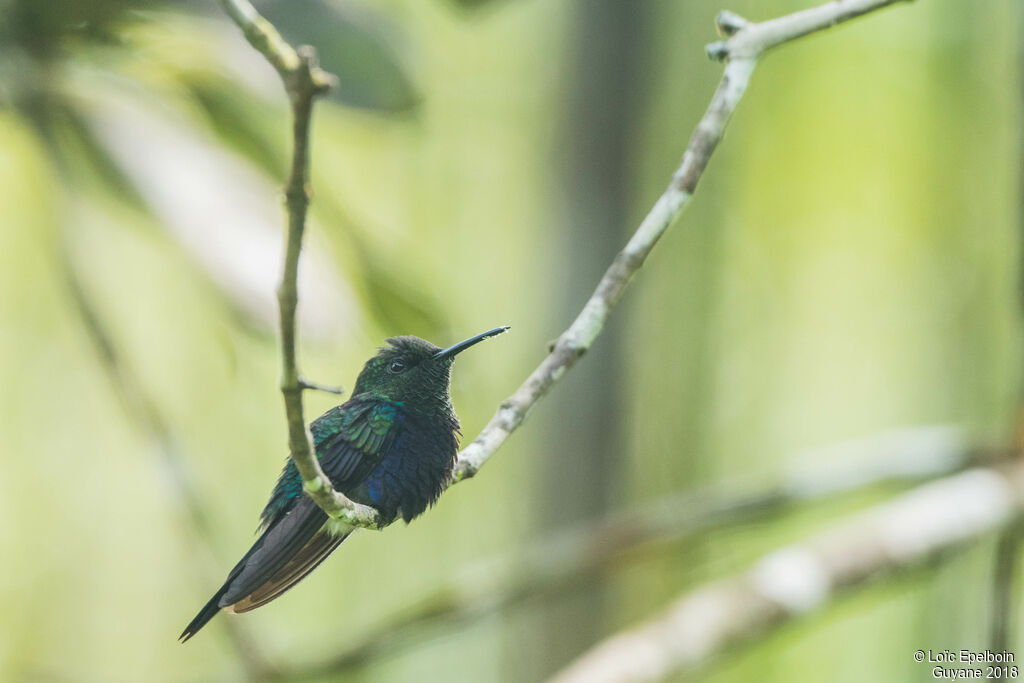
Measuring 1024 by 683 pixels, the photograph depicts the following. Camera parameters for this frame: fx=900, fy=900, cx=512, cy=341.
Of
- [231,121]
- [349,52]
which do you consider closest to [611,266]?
[349,52]

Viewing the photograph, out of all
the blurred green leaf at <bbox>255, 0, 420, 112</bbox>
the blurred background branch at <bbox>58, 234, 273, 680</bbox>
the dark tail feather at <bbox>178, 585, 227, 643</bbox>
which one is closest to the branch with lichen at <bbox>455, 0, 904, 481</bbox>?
the dark tail feather at <bbox>178, 585, 227, 643</bbox>

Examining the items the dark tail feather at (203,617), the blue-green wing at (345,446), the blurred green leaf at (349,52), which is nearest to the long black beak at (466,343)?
the blue-green wing at (345,446)

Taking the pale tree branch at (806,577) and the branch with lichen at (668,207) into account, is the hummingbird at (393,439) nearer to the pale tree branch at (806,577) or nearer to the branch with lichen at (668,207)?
the branch with lichen at (668,207)

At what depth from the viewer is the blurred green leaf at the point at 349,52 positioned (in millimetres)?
1938

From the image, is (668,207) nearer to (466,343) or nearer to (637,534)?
(466,343)

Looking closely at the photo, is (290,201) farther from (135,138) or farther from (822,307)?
(822,307)

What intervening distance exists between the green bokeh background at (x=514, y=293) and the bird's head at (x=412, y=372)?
13 cm

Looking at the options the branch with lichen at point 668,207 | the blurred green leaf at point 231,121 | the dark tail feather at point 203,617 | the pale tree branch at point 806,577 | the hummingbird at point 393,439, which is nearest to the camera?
the dark tail feather at point 203,617

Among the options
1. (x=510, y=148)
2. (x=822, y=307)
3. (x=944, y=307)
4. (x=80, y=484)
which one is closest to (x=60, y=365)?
(x=80, y=484)

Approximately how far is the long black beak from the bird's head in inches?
0.9

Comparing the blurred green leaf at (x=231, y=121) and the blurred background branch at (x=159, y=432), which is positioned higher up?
the blurred green leaf at (x=231, y=121)

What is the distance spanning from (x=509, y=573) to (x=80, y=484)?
22.2 feet

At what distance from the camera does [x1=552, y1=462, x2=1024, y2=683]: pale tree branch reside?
8.61 feet

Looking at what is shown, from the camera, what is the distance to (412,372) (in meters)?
1.28
